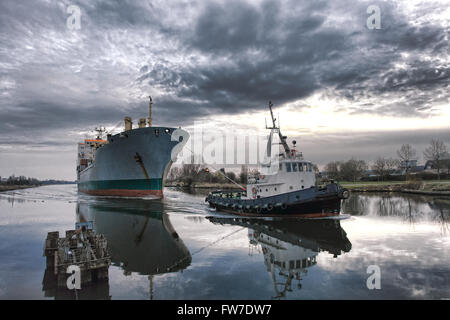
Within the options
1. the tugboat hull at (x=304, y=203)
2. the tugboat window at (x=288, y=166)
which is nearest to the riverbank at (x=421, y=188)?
the tugboat hull at (x=304, y=203)

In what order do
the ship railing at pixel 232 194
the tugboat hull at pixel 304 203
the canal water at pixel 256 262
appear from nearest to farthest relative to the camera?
the canal water at pixel 256 262, the tugboat hull at pixel 304 203, the ship railing at pixel 232 194

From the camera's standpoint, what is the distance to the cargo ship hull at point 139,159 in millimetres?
31434

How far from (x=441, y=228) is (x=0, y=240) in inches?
965

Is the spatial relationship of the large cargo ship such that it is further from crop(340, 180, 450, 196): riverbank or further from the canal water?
crop(340, 180, 450, 196): riverbank

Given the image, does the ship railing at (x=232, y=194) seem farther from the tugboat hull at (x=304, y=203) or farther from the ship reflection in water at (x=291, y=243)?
the ship reflection in water at (x=291, y=243)

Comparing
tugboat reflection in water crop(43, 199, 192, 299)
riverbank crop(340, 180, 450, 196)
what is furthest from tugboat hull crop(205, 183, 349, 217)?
riverbank crop(340, 180, 450, 196)

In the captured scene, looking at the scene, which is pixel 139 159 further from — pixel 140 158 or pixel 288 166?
pixel 288 166

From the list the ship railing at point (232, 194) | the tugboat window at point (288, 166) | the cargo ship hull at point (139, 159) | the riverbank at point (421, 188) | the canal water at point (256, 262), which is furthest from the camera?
the riverbank at point (421, 188)

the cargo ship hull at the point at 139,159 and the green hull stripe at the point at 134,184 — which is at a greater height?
the cargo ship hull at the point at 139,159

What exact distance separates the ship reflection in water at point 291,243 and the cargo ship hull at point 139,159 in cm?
1614

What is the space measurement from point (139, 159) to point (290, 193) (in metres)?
21.3
